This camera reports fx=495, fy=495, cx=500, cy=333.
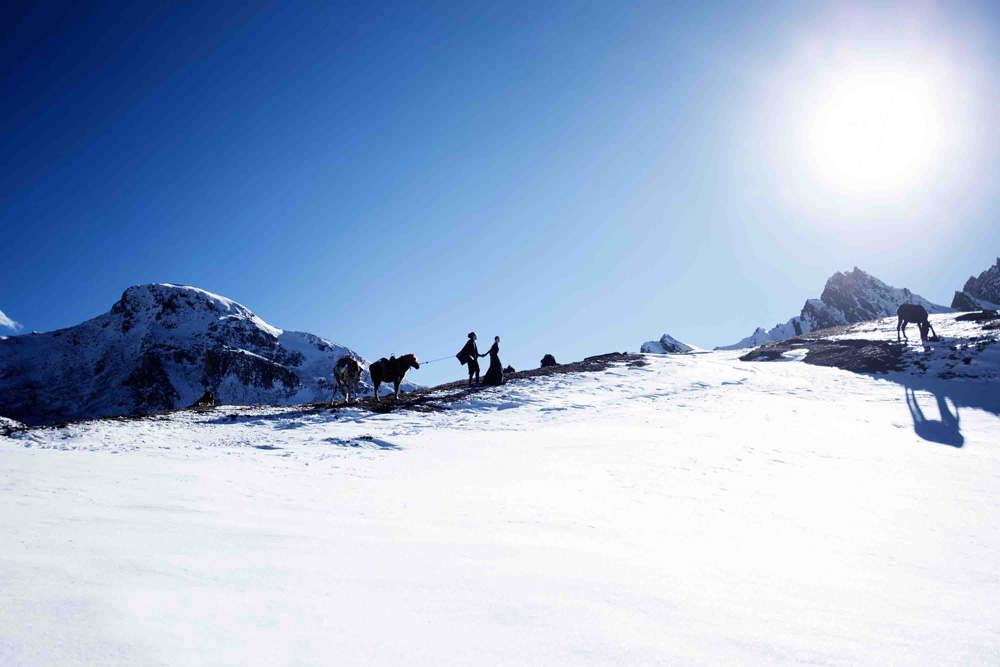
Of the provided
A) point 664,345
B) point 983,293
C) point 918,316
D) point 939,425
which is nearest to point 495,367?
point 939,425

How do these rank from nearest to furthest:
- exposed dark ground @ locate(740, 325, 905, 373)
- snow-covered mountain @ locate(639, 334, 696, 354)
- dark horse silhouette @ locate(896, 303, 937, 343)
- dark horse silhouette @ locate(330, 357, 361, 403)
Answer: dark horse silhouette @ locate(330, 357, 361, 403), exposed dark ground @ locate(740, 325, 905, 373), dark horse silhouette @ locate(896, 303, 937, 343), snow-covered mountain @ locate(639, 334, 696, 354)

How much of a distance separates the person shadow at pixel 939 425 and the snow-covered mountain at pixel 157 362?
224ft

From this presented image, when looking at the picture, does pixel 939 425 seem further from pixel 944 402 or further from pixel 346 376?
pixel 346 376

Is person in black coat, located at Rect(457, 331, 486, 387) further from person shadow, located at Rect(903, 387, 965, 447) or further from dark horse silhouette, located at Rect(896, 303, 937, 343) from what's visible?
dark horse silhouette, located at Rect(896, 303, 937, 343)

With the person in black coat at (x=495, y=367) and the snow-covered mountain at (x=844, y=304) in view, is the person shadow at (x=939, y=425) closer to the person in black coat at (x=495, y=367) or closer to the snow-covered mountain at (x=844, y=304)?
the person in black coat at (x=495, y=367)

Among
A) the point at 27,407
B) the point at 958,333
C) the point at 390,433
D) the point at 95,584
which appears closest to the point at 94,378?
the point at 27,407

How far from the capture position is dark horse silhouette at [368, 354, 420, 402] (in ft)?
67.4

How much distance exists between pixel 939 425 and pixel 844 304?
195132 mm

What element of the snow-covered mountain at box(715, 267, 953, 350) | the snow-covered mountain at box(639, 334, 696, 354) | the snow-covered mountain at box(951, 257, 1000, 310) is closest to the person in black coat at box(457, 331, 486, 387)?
the snow-covered mountain at box(639, 334, 696, 354)

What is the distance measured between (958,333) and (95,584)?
37.3m

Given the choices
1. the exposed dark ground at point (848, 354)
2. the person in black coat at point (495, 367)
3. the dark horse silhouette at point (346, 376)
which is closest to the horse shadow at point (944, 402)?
the exposed dark ground at point (848, 354)

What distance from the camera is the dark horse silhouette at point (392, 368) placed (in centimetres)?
2055

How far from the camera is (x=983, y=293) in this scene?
14675 centimetres

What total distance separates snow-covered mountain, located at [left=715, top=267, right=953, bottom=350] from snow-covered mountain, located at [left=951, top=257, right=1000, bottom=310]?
16.9 metres
